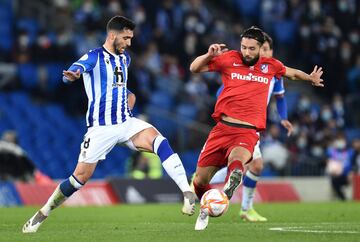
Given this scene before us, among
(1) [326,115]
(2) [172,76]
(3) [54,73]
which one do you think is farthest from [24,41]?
(1) [326,115]

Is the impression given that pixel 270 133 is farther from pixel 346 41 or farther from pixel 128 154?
pixel 346 41

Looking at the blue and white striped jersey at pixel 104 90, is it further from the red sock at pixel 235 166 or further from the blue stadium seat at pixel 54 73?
the blue stadium seat at pixel 54 73

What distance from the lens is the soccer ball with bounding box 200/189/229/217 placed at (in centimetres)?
1156

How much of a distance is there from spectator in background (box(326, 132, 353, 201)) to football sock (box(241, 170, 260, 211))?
1105 cm

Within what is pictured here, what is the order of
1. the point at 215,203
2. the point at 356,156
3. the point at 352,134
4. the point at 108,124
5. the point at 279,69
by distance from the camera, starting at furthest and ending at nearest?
the point at 352,134 → the point at 356,156 → the point at 279,69 → the point at 108,124 → the point at 215,203

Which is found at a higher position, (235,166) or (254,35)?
(254,35)

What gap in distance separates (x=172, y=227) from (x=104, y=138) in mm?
1490

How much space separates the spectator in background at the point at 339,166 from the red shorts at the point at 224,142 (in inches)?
546

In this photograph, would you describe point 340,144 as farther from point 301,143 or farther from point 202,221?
point 202,221

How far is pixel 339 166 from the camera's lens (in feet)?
87.2

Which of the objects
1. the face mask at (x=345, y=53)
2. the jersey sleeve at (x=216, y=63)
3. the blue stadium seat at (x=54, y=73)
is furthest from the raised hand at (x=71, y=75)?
the face mask at (x=345, y=53)

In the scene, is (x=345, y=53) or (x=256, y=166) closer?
(x=256, y=166)

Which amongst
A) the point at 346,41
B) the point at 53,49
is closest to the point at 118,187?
the point at 53,49

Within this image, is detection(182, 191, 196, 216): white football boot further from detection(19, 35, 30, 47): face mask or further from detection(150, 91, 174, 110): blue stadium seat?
detection(19, 35, 30, 47): face mask
